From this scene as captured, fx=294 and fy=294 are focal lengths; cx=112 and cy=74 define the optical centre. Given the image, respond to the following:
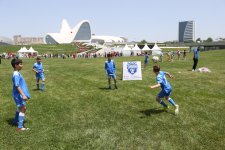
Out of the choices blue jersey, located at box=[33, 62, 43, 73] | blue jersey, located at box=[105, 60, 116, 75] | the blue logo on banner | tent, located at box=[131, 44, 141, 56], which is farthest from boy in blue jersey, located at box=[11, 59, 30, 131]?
tent, located at box=[131, 44, 141, 56]

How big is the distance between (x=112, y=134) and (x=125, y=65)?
37.9ft

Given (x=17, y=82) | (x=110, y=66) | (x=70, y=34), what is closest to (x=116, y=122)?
(x=17, y=82)

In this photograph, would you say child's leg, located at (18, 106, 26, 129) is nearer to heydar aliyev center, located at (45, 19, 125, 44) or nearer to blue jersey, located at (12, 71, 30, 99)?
blue jersey, located at (12, 71, 30, 99)

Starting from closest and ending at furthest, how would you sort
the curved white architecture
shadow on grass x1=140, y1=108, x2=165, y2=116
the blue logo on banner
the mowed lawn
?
the mowed lawn
shadow on grass x1=140, y1=108, x2=165, y2=116
the blue logo on banner
the curved white architecture

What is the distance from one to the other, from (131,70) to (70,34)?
169 m

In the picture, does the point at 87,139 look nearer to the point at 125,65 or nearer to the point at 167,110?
the point at 167,110

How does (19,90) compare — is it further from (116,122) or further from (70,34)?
(70,34)

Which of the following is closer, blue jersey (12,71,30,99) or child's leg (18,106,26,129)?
blue jersey (12,71,30,99)

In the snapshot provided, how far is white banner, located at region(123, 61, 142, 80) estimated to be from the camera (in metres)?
19.6

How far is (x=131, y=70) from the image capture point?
1980 cm

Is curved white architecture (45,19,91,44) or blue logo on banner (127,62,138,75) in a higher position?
curved white architecture (45,19,91,44)

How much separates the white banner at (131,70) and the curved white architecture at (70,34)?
164m

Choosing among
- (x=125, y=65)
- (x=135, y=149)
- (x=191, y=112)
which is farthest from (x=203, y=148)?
(x=125, y=65)

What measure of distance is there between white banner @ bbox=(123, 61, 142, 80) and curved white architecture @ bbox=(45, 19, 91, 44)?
6466 inches
